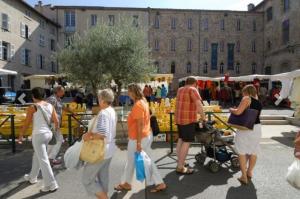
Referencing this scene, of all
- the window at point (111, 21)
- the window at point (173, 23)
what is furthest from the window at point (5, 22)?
the window at point (173, 23)

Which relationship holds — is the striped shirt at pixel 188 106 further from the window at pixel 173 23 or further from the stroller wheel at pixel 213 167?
the window at pixel 173 23

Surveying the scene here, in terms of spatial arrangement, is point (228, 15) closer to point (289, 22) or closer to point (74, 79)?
point (289, 22)

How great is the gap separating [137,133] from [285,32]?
114 feet

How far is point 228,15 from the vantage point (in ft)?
144

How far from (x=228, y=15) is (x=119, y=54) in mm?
32585

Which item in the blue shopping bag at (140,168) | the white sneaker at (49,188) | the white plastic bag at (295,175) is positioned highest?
the white plastic bag at (295,175)

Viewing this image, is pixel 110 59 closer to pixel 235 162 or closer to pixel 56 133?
pixel 56 133

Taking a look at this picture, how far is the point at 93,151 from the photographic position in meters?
3.97

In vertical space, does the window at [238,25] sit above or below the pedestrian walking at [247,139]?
above

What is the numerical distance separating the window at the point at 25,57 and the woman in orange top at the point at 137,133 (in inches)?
1151

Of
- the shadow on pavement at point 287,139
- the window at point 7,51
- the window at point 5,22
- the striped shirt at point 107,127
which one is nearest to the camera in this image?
the striped shirt at point 107,127

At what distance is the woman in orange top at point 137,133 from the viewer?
475cm

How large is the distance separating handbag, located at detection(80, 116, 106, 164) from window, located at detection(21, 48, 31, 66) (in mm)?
29988

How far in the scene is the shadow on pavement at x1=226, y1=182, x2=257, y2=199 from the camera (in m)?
4.93
